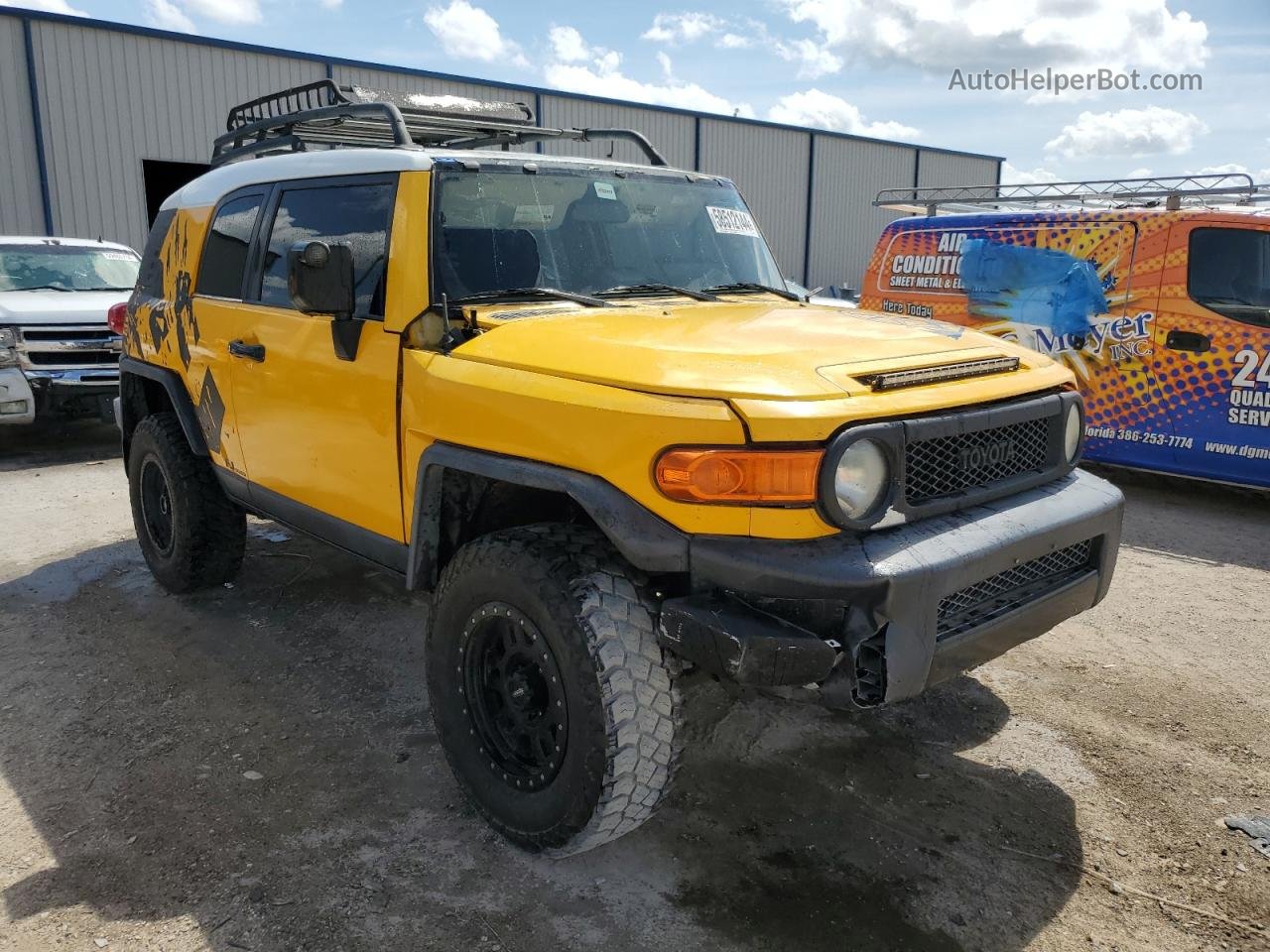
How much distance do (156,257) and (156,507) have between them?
4.29 feet

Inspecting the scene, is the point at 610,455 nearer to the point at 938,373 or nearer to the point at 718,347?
the point at 718,347

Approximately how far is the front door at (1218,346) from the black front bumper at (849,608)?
4.97m

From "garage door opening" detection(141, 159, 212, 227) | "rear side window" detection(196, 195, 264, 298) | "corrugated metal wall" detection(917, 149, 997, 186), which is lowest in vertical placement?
"rear side window" detection(196, 195, 264, 298)

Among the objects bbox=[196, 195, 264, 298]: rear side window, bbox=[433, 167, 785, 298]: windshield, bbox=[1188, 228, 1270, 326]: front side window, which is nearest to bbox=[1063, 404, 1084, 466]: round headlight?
bbox=[433, 167, 785, 298]: windshield

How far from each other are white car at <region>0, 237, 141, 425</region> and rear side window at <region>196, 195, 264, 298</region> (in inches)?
175

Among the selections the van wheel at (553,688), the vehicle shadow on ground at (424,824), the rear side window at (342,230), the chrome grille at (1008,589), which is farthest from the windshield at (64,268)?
the chrome grille at (1008,589)

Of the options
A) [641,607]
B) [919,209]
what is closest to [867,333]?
[641,607]

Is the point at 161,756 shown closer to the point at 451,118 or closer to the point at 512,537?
the point at 512,537

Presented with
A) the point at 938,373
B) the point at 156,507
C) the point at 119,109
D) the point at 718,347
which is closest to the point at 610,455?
the point at 718,347

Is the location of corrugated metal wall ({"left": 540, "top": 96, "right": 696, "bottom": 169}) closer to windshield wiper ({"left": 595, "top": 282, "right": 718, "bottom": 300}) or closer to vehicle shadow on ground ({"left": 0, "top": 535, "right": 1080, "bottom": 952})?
windshield wiper ({"left": 595, "top": 282, "right": 718, "bottom": 300})

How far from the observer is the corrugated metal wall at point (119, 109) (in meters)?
14.7

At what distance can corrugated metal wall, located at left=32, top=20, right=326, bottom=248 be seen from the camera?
14.7 m

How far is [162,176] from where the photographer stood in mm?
18219

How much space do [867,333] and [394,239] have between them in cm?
160
